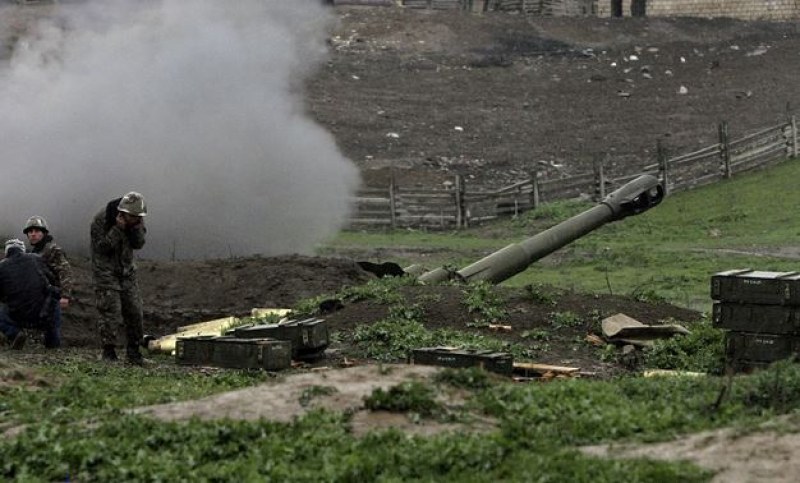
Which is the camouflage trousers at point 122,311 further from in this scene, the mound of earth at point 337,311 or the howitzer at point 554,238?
the howitzer at point 554,238

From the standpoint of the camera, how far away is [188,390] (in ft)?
46.4

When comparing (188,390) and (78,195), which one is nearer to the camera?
(188,390)

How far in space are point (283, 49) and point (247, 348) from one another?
15.0 m

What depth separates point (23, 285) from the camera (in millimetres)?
19359

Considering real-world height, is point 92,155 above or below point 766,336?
above

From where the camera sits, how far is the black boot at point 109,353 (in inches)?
714

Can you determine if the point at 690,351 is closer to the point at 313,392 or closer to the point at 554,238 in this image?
the point at 554,238

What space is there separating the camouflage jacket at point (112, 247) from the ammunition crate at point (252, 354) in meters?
1.59

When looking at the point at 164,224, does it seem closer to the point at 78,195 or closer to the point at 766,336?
the point at 78,195

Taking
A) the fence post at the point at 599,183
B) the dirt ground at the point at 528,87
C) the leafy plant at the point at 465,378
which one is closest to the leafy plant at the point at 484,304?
the leafy plant at the point at 465,378

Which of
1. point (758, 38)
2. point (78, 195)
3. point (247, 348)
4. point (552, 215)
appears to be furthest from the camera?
point (758, 38)

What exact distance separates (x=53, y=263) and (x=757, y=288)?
8.50 metres

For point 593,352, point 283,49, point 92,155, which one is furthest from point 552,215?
point 593,352

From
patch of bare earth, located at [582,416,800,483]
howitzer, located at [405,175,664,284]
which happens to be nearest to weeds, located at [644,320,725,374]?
howitzer, located at [405,175,664,284]
